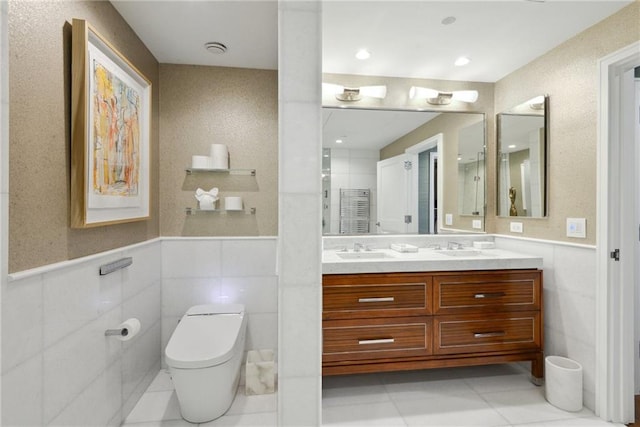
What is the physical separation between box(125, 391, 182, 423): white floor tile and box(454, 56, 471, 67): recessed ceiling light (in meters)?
3.00

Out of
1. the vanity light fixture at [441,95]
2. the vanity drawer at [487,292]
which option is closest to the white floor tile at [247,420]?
the vanity drawer at [487,292]

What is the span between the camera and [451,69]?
97.7 inches

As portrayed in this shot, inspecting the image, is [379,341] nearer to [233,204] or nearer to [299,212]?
[299,212]

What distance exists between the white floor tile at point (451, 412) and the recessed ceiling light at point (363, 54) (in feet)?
7.66

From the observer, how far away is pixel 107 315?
1.62 m

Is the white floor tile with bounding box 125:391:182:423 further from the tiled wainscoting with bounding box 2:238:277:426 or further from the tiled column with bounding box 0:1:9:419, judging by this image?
the tiled column with bounding box 0:1:9:419

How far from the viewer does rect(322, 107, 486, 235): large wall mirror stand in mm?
2574

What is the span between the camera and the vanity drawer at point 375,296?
75.4 inches

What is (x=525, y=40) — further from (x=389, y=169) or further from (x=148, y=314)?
(x=148, y=314)

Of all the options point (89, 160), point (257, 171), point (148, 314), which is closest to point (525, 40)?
point (257, 171)

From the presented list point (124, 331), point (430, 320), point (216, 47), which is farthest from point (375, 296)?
point (216, 47)

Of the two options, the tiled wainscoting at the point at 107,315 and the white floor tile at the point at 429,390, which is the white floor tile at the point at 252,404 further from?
the white floor tile at the point at 429,390

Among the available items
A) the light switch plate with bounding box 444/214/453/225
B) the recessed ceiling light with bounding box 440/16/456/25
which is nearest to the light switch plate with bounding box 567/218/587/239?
the light switch plate with bounding box 444/214/453/225

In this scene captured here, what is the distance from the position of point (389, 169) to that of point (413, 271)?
976mm
